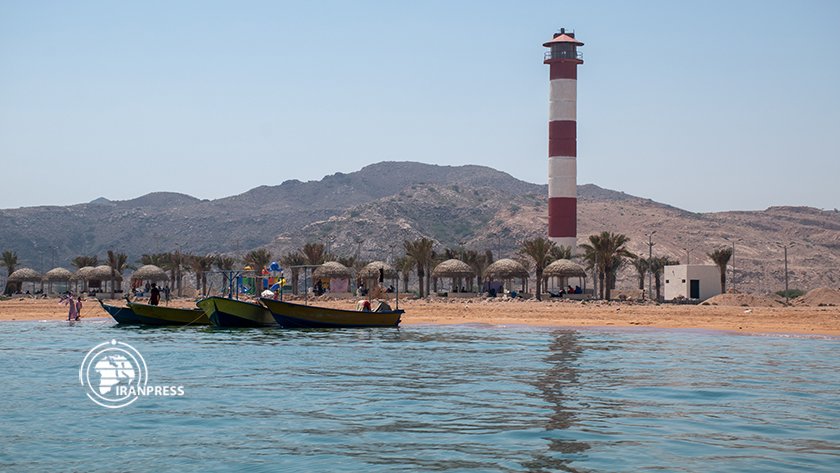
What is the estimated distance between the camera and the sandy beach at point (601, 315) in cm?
4503

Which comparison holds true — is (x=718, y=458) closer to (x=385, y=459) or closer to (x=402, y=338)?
(x=385, y=459)

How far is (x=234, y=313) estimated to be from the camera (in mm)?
43812

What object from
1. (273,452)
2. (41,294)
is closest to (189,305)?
(41,294)

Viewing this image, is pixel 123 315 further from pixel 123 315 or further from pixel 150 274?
pixel 150 274

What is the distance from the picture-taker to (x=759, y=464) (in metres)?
14.0

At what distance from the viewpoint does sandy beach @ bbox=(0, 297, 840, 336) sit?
4503 cm

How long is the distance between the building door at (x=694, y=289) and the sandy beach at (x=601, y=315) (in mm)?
7284

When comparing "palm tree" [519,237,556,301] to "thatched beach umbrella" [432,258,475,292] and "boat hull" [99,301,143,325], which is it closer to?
"thatched beach umbrella" [432,258,475,292]

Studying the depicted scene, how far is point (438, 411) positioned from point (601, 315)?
34.6 metres

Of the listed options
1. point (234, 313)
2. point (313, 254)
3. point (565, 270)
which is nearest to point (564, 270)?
point (565, 270)

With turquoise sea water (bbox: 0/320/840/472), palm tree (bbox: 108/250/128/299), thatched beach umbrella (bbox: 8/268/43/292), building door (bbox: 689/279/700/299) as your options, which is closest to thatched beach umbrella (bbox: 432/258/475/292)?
building door (bbox: 689/279/700/299)

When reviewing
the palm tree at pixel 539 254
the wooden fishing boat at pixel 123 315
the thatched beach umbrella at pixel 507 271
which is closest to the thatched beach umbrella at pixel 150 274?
the thatched beach umbrella at pixel 507 271

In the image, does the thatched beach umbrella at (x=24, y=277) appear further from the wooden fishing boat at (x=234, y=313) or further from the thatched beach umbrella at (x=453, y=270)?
the wooden fishing boat at (x=234, y=313)

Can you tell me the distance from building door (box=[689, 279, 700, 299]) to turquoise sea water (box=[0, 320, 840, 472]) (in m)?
34.5
